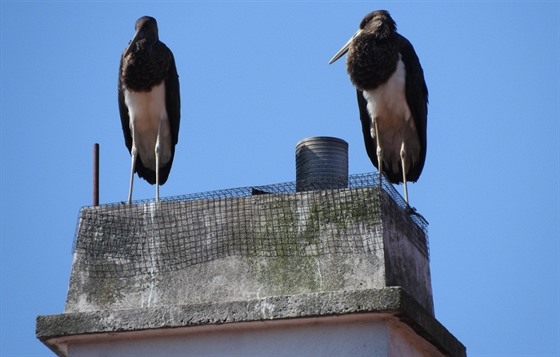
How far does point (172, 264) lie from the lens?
805cm

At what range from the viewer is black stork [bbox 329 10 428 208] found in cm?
1131

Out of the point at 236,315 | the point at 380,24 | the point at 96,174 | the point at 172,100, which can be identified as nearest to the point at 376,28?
the point at 380,24

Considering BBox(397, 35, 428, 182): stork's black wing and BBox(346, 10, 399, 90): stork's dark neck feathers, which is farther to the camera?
BBox(397, 35, 428, 182): stork's black wing

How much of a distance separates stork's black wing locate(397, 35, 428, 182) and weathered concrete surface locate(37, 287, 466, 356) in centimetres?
385

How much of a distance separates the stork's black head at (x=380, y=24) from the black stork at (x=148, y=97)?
204 cm

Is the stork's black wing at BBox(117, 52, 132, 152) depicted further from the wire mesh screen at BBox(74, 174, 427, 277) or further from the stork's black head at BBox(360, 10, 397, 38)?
the wire mesh screen at BBox(74, 174, 427, 277)

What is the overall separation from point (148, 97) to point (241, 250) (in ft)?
13.0

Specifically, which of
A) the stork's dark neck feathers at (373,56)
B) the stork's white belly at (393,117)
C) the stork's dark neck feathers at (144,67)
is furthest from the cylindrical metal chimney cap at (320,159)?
the stork's dark neck feathers at (144,67)

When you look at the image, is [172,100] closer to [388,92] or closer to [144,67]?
[144,67]

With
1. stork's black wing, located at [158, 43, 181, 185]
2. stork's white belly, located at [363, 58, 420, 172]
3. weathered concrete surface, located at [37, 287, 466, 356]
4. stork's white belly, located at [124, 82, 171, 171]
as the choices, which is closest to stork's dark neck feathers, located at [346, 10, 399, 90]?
stork's white belly, located at [363, 58, 420, 172]

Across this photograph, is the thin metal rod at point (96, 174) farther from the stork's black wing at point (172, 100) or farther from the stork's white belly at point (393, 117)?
the stork's white belly at point (393, 117)

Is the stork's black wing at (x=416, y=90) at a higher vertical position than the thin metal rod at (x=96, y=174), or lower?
higher

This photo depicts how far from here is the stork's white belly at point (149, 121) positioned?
37.9 feet

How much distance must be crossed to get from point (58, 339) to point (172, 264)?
36.9 inches
